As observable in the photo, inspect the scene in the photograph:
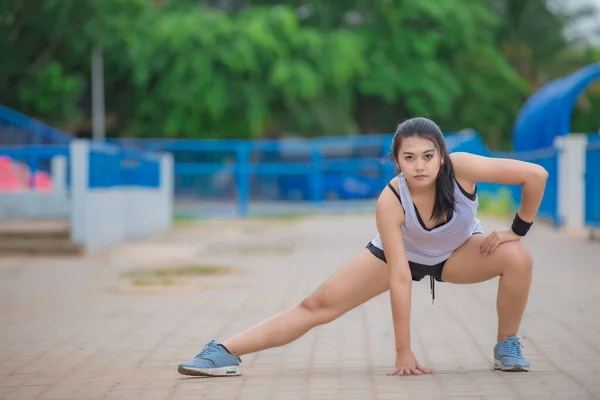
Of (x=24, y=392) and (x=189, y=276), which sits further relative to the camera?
(x=189, y=276)

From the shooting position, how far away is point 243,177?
3028 cm

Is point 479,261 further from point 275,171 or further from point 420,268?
point 275,171

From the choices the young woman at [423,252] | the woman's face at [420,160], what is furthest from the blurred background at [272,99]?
the woman's face at [420,160]

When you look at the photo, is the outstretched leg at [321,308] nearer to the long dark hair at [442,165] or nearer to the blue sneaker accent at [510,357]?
the long dark hair at [442,165]

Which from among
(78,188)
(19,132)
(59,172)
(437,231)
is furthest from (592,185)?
(437,231)

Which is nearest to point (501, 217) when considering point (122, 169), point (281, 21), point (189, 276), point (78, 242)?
point (122, 169)

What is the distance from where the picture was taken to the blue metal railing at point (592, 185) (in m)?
16.2

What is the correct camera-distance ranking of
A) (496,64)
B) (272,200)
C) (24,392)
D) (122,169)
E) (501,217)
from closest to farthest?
(24,392) → (122,169) → (501,217) → (272,200) → (496,64)

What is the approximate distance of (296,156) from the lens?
31438mm

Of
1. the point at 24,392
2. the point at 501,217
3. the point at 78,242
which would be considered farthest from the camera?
the point at 501,217

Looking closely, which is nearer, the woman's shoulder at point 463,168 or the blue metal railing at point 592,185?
the woman's shoulder at point 463,168

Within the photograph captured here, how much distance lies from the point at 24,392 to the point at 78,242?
998 cm

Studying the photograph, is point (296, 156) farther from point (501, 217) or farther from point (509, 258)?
point (509, 258)

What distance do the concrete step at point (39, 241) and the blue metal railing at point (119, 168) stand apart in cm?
79
